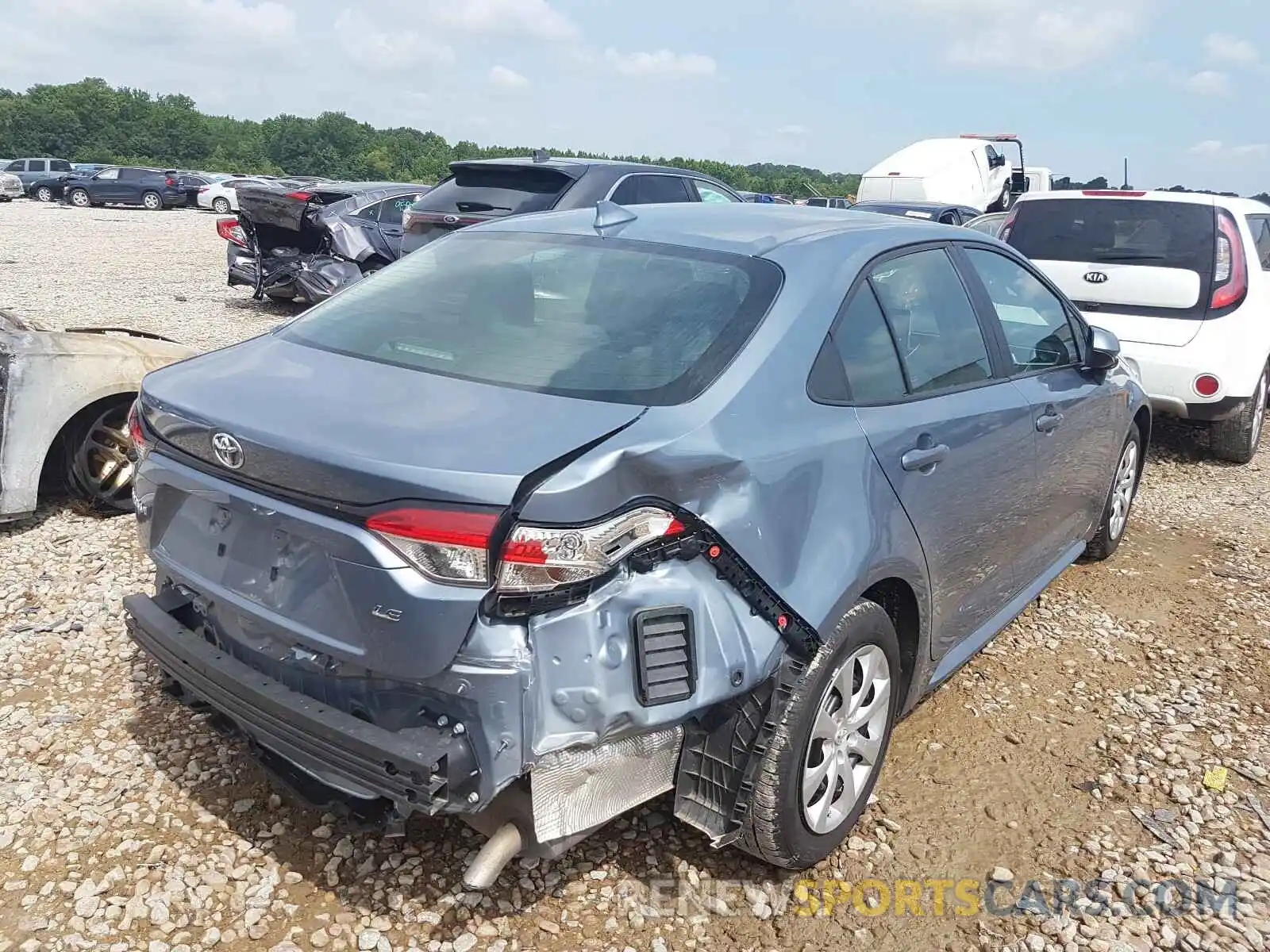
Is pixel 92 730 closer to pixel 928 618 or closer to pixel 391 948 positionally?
pixel 391 948

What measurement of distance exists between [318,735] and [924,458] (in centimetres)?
180

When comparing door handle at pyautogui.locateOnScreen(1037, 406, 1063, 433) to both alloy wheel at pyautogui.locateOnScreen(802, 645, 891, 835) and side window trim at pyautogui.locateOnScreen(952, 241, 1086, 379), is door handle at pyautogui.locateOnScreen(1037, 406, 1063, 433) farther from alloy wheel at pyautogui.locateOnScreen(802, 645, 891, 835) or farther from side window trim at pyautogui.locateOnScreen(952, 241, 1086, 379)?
alloy wheel at pyautogui.locateOnScreen(802, 645, 891, 835)

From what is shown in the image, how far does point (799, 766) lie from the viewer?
2.46 m

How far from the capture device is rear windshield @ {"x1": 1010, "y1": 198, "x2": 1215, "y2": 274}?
6.60 meters

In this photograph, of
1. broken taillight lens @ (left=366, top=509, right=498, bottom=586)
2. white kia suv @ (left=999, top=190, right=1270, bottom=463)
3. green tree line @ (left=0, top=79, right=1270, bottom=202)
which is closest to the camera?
broken taillight lens @ (left=366, top=509, right=498, bottom=586)

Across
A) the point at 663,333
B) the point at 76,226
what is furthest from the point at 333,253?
the point at 76,226

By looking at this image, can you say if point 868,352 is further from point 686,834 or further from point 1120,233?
point 1120,233

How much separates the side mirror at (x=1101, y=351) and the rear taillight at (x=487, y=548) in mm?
2948

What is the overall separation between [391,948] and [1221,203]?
702cm

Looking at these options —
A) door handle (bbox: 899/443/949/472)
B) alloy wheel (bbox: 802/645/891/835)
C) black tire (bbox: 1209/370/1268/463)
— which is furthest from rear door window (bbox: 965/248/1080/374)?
black tire (bbox: 1209/370/1268/463)

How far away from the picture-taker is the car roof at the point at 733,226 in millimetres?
2941

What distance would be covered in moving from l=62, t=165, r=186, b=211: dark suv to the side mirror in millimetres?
39209

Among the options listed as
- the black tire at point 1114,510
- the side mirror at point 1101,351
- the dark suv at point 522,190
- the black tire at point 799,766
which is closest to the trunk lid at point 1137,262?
the black tire at point 1114,510

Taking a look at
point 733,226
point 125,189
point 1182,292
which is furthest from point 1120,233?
point 125,189
